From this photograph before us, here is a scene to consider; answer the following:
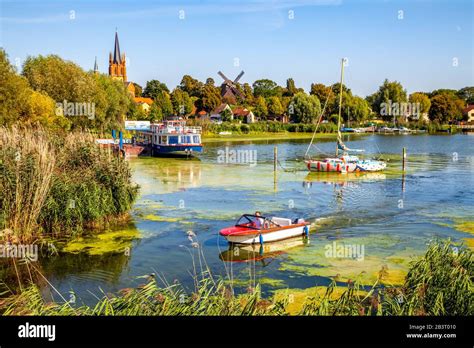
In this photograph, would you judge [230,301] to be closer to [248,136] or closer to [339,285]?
[339,285]

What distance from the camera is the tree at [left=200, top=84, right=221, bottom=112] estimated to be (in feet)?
364

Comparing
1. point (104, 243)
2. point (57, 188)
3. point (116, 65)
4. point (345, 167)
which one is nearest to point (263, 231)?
point (104, 243)

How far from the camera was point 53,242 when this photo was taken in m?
17.3

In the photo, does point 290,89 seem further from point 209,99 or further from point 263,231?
point 263,231

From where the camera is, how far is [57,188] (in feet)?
58.3

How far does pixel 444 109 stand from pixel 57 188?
397 feet

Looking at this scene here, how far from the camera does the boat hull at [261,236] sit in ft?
55.8

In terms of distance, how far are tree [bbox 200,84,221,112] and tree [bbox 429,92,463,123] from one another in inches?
2126

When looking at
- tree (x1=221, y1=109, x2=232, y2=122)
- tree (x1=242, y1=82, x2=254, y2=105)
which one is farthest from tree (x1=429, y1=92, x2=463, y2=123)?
tree (x1=221, y1=109, x2=232, y2=122)

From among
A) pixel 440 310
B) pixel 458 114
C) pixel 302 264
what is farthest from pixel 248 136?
pixel 440 310

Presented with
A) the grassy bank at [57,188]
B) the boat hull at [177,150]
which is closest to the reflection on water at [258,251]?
the grassy bank at [57,188]

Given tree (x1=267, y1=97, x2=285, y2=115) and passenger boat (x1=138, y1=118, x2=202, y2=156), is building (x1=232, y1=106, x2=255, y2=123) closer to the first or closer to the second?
tree (x1=267, y1=97, x2=285, y2=115)

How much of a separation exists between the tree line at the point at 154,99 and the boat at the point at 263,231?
1897cm
